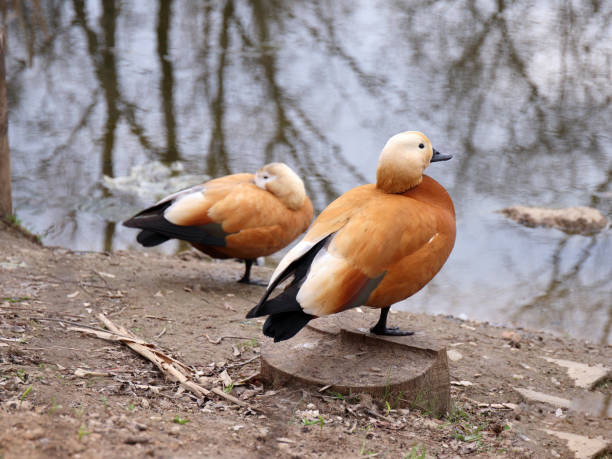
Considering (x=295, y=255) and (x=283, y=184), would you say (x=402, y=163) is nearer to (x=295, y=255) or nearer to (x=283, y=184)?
(x=295, y=255)

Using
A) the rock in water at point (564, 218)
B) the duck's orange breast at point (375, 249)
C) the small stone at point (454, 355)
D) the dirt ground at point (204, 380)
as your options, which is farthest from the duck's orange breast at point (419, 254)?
the rock in water at point (564, 218)

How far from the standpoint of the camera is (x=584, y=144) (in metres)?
10.1

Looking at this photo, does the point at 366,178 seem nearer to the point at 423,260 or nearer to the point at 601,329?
the point at 601,329

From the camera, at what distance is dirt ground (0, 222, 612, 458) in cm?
247

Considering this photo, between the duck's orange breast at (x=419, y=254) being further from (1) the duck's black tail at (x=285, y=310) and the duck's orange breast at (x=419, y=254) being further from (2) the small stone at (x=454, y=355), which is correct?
(2) the small stone at (x=454, y=355)

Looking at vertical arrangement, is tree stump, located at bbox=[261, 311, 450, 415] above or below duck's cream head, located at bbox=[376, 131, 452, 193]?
below

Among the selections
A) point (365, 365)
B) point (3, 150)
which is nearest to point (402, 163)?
point (365, 365)

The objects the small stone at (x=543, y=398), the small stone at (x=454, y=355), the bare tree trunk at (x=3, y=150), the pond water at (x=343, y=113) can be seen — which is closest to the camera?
the small stone at (x=543, y=398)

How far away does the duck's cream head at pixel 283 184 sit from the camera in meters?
4.86

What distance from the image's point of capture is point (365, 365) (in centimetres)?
332

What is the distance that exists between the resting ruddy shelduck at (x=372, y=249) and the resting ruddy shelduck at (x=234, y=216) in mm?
1449

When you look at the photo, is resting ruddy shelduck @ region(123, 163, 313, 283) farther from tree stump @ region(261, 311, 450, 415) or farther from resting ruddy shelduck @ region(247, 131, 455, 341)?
resting ruddy shelduck @ region(247, 131, 455, 341)

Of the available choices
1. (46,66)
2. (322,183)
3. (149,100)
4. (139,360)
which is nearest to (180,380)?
(139,360)

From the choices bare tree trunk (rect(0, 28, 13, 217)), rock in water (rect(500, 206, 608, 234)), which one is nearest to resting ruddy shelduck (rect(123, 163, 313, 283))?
bare tree trunk (rect(0, 28, 13, 217))
